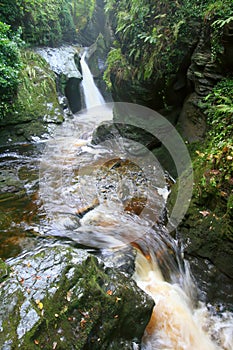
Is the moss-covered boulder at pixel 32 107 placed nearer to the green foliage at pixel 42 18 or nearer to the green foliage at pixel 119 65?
the green foliage at pixel 42 18

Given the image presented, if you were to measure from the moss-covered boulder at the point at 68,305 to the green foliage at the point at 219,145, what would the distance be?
80.5 inches

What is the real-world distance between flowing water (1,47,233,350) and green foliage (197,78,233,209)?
1266 millimetres

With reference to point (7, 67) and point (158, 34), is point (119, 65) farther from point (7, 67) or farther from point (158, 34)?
point (7, 67)

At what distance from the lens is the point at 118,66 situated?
25.9ft

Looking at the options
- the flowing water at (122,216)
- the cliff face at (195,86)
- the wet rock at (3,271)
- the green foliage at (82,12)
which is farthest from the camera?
the green foliage at (82,12)

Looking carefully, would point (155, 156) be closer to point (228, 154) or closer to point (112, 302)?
point (228, 154)

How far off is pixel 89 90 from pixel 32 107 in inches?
260

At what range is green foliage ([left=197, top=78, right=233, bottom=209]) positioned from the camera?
12.6 feet

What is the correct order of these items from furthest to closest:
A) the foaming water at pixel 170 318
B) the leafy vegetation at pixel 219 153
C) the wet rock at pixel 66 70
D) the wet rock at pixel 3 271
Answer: the wet rock at pixel 66 70
the leafy vegetation at pixel 219 153
the foaming water at pixel 170 318
the wet rock at pixel 3 271

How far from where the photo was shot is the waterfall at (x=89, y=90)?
14.9m

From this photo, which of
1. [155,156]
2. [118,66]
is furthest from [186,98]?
[118,66]

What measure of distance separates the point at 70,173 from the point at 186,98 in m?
3.71

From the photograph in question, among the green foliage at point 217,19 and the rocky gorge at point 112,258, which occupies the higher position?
the green foliage at point 217,19

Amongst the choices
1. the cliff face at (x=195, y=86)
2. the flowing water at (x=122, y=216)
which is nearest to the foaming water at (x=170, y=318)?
the flowing water at (x=122, y=216)
